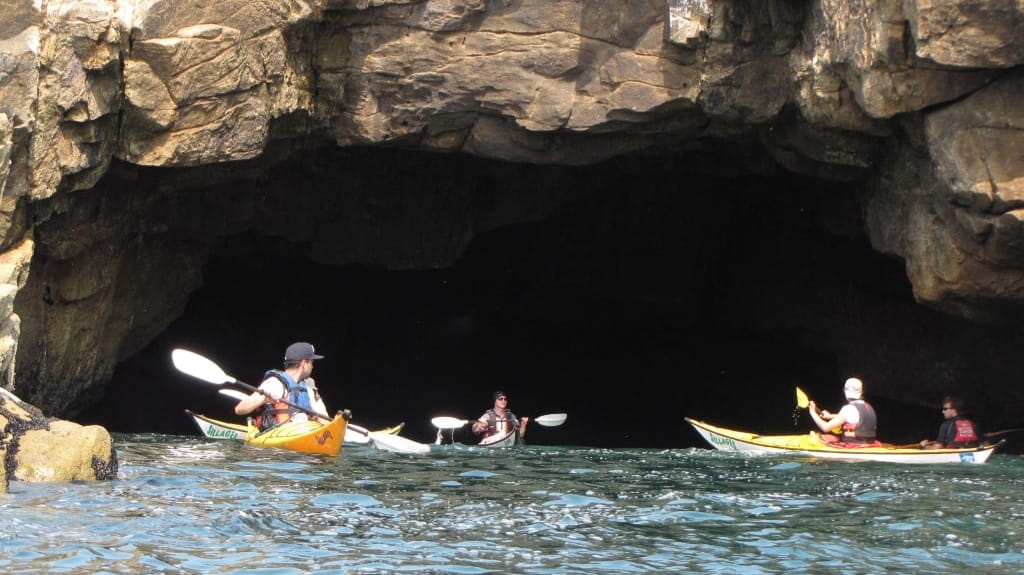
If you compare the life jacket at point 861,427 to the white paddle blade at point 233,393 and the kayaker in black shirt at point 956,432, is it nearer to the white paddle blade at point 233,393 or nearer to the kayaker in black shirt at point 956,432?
the kayaker in black shirt at point 956,432

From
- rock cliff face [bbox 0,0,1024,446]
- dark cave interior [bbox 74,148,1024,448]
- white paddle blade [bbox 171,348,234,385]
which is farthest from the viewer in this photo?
dark cave interior [bbox 74,148,1024,448]

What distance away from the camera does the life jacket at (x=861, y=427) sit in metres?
12.7

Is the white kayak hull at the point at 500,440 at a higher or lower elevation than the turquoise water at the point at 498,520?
higher

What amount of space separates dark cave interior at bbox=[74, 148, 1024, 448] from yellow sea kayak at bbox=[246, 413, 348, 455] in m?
5.90

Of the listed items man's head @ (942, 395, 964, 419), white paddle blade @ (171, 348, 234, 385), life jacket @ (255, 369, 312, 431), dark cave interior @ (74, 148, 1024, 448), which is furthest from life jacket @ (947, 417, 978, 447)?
white paddle blade @ (171, 348, 234, 385)

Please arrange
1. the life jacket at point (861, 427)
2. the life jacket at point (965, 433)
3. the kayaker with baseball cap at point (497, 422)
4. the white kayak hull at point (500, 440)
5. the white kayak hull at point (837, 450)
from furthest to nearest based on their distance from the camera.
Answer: the kayaker with baseball cap at point (497, 422), the white kayak hull at point (500, 440), the life jacket at point (965, 433), the life jacket at point (861, 427), the white kayak hull at point (837, 450)

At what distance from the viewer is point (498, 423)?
601 inches

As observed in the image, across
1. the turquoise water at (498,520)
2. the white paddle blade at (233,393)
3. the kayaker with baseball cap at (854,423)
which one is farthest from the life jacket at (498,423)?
the turquoise water at (498,520)

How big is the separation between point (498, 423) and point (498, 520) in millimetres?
8219

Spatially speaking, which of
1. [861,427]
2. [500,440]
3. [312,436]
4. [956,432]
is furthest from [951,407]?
[312,436]

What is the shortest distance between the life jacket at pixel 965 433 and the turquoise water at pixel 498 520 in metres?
3.35

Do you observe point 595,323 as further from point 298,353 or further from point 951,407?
point 298,353

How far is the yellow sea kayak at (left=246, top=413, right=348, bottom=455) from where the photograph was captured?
10336 millimetres

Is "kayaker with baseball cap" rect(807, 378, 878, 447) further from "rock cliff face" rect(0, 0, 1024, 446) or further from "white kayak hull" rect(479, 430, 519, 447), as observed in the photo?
"white kayak hull" rect(479, 430, 519, 447)
